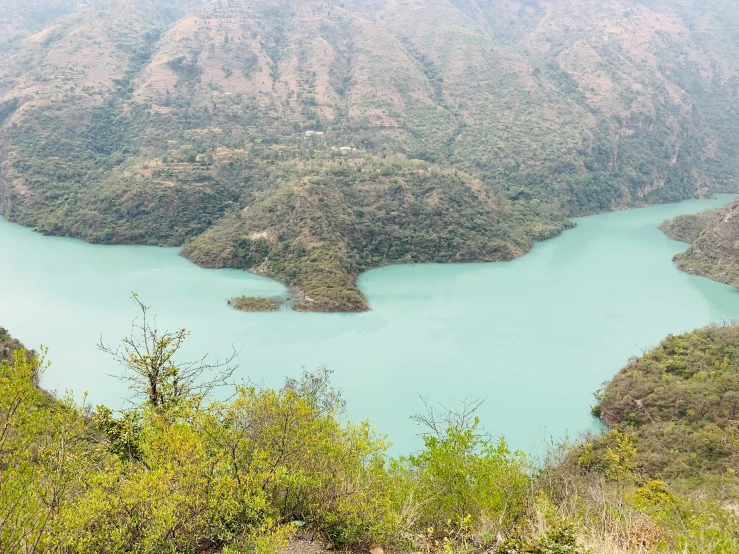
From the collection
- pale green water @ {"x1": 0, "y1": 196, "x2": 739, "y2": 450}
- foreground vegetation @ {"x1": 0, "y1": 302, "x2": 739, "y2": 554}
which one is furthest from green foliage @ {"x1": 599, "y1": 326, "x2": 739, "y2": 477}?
foreground vegetation @ {"x1": 0, "y1": 302, "x2": 739, "y2": 554}

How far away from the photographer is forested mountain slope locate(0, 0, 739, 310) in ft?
140

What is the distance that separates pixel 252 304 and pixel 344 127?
38878mm

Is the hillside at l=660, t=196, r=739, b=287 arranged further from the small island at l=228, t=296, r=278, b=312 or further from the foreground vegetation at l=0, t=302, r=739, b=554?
the foreground vegetation at l=0, t=302, r=739, b=554

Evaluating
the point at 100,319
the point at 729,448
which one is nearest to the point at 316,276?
the point at 100,319

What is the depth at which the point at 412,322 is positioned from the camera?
30.4 metres

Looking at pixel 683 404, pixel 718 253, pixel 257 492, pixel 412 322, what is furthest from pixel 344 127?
pixel 257 492

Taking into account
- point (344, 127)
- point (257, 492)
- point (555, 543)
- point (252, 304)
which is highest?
point (344, 127)

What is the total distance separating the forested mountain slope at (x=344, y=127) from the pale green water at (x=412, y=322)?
3.18 meters

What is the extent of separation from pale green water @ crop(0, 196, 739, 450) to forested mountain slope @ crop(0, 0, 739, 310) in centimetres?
318

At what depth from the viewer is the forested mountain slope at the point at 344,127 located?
140ft

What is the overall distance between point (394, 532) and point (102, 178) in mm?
53521

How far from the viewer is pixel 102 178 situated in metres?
50.8

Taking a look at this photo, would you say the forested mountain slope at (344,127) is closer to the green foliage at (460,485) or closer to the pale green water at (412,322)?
the pale green water at (412,322)

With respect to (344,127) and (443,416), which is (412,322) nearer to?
(443,416)
